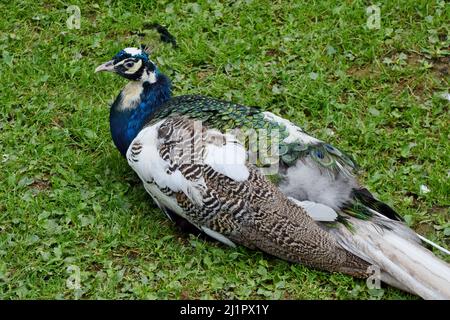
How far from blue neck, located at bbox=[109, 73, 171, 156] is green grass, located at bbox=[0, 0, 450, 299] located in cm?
23

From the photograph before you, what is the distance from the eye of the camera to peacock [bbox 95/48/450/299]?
12.5 feet

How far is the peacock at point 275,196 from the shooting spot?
3.82 meters

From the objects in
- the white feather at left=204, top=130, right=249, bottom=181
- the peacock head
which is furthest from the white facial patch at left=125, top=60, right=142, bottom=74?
the white feather at left=204, top=130, right=249, bottom=181

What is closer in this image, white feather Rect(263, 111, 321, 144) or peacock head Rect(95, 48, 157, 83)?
white feather Rect(263, 111, 321, 144)

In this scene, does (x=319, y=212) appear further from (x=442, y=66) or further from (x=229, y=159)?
(x=442, y=66)

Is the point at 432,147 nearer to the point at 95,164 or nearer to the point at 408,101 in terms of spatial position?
the point at 408,101

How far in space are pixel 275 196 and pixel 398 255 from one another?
555mm

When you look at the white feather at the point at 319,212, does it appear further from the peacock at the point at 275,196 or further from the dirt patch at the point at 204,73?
the dirt patch at the point at 204,73

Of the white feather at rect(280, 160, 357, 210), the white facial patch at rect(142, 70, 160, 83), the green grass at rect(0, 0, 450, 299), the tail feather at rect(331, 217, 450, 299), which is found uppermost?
the white facial patch at rect(142, 70, 160, 83)

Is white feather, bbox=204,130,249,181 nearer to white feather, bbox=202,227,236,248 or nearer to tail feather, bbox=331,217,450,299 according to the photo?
white feather, bbox=202,227,236,248

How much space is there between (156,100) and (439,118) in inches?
59.2

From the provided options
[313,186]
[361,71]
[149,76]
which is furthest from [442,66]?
[149,76]

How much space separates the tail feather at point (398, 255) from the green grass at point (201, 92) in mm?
119

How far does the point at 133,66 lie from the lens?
14.5 feet
